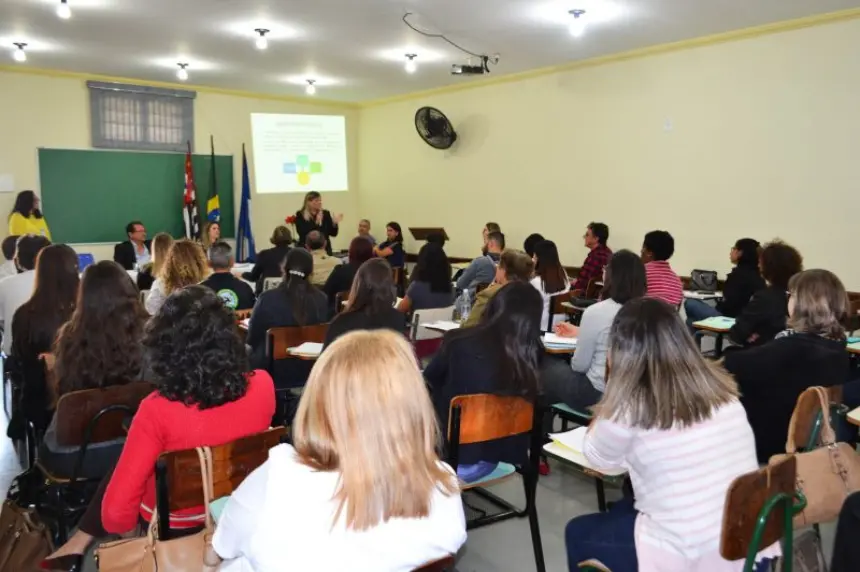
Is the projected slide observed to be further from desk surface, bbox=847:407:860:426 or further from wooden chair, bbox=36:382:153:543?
desk surface, bbox=847:407:860:426

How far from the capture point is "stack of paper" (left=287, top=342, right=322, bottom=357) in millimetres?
3570

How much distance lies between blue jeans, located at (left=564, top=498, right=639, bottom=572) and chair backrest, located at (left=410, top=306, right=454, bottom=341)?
98.4 inches

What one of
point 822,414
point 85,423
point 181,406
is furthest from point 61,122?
point 822,414

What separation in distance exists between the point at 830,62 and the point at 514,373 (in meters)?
4.76

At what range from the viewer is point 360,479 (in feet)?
4.24

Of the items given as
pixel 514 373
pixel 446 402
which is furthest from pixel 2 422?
pixel 514 373

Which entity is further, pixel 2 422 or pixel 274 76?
pixel 274 76

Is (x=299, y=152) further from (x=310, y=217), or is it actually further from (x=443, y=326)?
(x=443, y=326)

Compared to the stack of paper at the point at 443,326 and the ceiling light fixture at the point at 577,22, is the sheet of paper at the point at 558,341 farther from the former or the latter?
the ceiling light fixture at the point at 577,22

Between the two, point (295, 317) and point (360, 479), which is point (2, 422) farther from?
point (360, 479)

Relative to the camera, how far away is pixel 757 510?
1.69 m

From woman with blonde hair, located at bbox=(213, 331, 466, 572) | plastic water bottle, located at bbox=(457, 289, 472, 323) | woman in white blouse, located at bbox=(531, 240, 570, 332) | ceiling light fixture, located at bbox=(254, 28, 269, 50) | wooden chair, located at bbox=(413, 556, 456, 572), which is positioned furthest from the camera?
ceiling light fixture, located at bbox=(254, 28, 269, 50)

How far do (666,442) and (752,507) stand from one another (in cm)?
24

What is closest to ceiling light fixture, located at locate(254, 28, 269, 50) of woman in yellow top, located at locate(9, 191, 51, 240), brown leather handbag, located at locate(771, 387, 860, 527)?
woman in yellow top, located at locate(9, 191, 51, 240)
